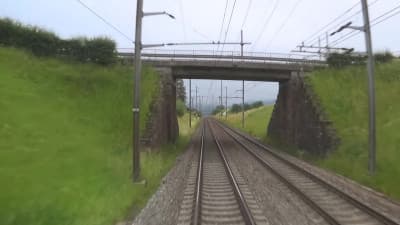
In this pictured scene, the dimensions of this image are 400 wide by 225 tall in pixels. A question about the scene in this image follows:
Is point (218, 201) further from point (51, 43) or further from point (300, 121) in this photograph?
point (51, 43)

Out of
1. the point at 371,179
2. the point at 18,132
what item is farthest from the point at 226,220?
the point at 18,132

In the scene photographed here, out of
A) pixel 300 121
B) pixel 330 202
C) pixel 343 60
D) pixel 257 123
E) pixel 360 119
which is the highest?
pixel 343 60

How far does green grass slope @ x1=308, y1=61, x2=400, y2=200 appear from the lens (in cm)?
1580

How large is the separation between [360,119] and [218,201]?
1565 centimetres

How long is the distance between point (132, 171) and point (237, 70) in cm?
1915

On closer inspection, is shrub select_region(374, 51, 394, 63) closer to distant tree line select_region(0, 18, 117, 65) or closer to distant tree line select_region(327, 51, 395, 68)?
distant tree line select_region(327, 51, 395, 68)

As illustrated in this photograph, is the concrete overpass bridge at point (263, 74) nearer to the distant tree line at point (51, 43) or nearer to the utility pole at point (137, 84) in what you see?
the distant tree line at point (51, 43)

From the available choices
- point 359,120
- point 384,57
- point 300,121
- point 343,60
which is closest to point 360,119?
point 359,120

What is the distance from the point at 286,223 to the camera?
30.4ft

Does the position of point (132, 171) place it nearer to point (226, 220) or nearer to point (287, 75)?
point (226, 220)

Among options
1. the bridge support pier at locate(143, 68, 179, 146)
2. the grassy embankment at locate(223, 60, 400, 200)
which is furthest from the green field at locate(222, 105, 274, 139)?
the grassy embankment at locate(223, 60, 400, 200)

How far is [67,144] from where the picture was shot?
56.0 feet

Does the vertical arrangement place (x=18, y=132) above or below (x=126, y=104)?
below

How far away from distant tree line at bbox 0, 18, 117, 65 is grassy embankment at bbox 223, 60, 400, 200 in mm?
18451
